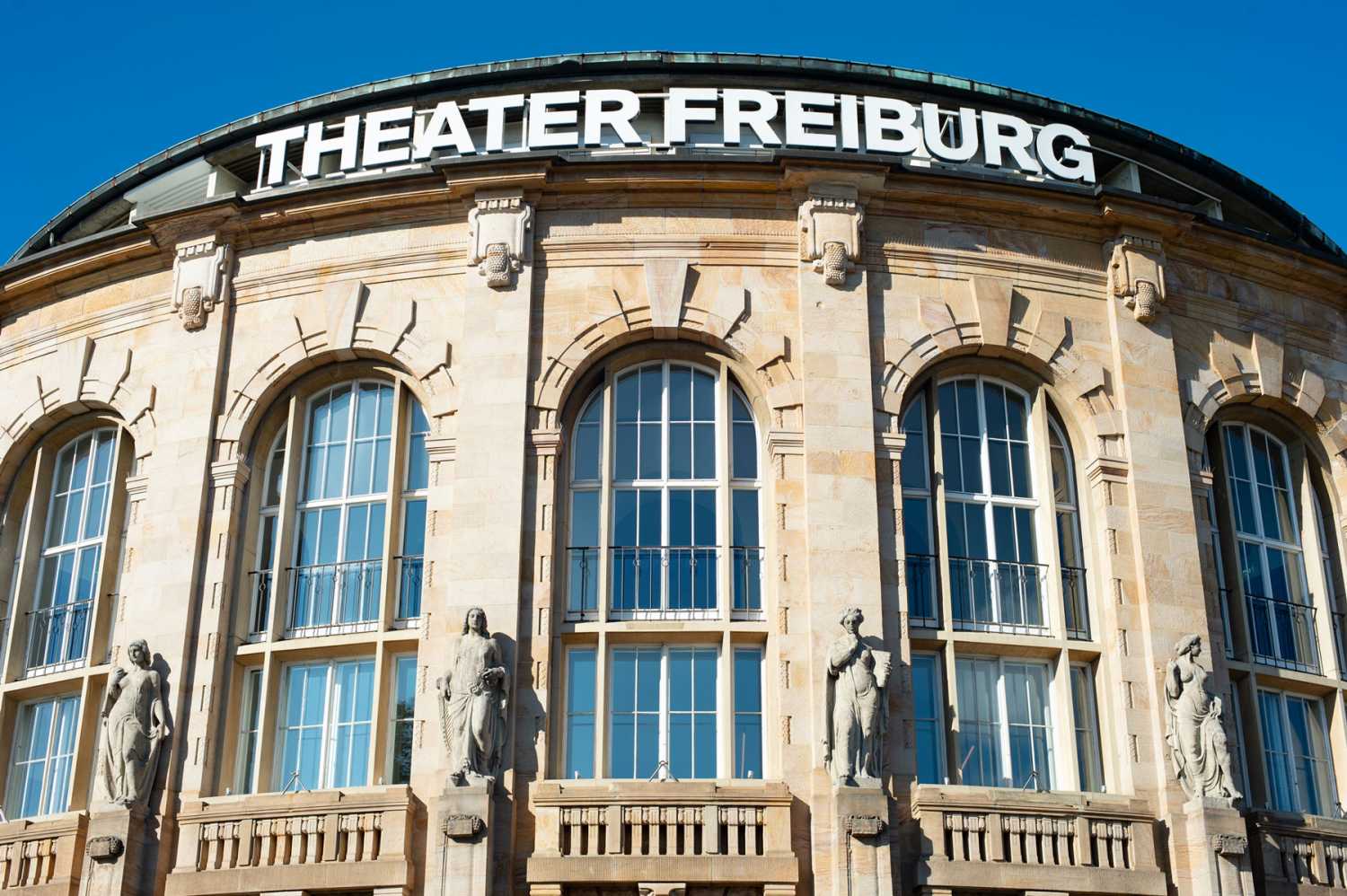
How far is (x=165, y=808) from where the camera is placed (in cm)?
2383

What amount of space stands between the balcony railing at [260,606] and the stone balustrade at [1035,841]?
9.94 meters

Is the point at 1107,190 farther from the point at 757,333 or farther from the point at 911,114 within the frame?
the point at 757,333

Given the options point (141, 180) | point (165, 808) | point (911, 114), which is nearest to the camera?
point (165, 808)

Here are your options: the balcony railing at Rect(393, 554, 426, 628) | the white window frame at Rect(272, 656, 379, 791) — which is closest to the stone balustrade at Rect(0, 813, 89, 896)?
the white window frame at Rect(272, 656, 379, 791)

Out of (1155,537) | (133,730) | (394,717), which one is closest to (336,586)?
(394,717)

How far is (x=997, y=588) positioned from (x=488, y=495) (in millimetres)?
7704

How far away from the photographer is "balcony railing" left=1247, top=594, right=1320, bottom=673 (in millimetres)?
26875

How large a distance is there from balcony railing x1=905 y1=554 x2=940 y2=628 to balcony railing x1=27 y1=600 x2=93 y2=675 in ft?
42.0

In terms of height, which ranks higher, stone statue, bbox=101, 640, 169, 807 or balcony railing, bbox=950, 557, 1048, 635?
balcony railing, bbox=950, 557, 1048, 635

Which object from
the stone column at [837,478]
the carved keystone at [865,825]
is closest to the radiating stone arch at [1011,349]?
the stone column at [837,478]

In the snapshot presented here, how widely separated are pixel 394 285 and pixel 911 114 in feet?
28.8

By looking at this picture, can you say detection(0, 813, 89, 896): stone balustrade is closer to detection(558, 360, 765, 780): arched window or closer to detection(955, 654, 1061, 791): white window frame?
detection(558, 360, 765, 780): arched window

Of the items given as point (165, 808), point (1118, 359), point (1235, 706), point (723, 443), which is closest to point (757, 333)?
point (723, 443)

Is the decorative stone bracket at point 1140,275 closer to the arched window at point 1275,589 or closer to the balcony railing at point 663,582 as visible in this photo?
the arched window at point 1275,589
